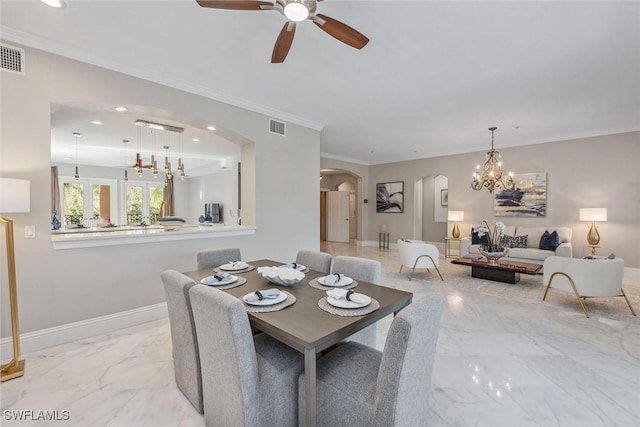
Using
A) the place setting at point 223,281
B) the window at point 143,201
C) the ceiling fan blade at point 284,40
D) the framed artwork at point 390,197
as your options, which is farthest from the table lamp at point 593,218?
the window at point 143,201

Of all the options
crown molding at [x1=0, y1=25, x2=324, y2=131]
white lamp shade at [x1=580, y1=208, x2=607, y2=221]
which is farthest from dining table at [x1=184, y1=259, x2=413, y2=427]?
white lamp shade at [x1=580, y1=208, x2=607, y2=221]

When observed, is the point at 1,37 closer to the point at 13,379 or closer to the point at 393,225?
the point at 13,379

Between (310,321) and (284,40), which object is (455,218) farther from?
(310,321)

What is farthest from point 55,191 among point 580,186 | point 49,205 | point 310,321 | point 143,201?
point 580,186

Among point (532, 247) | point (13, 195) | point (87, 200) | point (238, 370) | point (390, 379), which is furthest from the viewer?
point (87, 200)

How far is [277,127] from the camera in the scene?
168 inches

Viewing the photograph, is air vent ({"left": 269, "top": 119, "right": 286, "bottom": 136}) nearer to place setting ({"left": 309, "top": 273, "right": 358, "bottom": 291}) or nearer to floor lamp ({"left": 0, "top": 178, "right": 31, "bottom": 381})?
floor lamp ({"left": 0, "top": 178, "right": 31, "bottom": 381})

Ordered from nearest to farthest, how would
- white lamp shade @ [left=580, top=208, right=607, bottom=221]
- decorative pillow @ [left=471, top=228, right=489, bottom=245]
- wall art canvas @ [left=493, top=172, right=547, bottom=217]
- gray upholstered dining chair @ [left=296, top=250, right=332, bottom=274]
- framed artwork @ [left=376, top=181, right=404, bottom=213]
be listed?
gray upholstered dining chair @ [left=296, top=250, right=332, bottom=274] → white lamp shade @ [left=580, top=208, right=607, bottom=221] → decorative pillow @ [left=471, top=228, right=489, bottom=245] → wall art canvas @ [left=493, top=172, right=547, bottom=217] → framed artwork @ [left=376, top=181, right=404, bottom=213]

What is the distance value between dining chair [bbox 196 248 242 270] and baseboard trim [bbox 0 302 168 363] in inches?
42.0

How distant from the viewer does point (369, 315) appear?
4.79 feet

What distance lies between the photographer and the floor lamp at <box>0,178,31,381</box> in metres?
2.03

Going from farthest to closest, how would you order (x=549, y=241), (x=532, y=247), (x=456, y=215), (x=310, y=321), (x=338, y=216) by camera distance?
(x=338, y=216) < (x=456, y=215) < (x=532, y=247) < (x=549, y=241) < (x=310, y=321)

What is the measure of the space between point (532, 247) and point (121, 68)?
7.30m

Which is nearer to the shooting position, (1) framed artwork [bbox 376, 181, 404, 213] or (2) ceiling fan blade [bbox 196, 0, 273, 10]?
(2) ceiling fan blade [bbox 196, 0, 273, 10]
